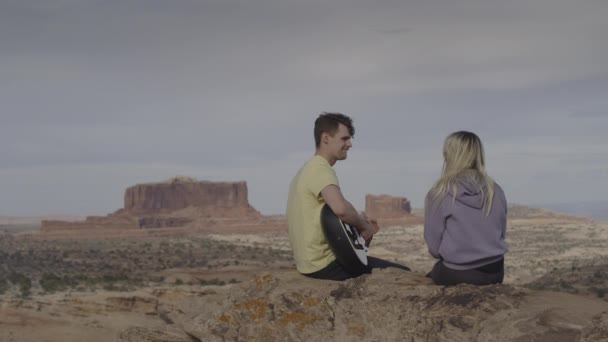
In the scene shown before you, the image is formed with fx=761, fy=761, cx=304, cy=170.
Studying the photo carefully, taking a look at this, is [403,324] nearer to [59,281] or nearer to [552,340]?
[552,340]

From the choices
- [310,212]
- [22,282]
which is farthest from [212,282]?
[310,212]

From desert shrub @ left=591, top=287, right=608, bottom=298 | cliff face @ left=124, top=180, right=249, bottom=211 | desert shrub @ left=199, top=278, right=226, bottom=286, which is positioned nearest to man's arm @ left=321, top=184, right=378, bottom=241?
desert shrub @ left=591, top=287, right=608, bottom=298

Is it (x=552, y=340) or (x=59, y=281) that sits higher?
(x=552, y=340)

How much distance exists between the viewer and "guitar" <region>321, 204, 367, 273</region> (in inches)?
221

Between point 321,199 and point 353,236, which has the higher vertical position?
point 321,199

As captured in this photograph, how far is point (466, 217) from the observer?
17.1ft

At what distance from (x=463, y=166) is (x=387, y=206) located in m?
111

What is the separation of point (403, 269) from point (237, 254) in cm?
4851

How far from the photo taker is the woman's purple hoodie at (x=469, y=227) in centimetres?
521

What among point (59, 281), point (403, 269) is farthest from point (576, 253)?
point (403, 269)

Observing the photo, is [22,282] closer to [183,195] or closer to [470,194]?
[470,194]

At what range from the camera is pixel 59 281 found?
30.2m

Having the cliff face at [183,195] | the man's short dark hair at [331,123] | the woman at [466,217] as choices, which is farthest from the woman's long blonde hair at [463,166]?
the cliff face at [183,195]

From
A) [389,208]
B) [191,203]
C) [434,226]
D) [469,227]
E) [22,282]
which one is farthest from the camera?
[191,203]
